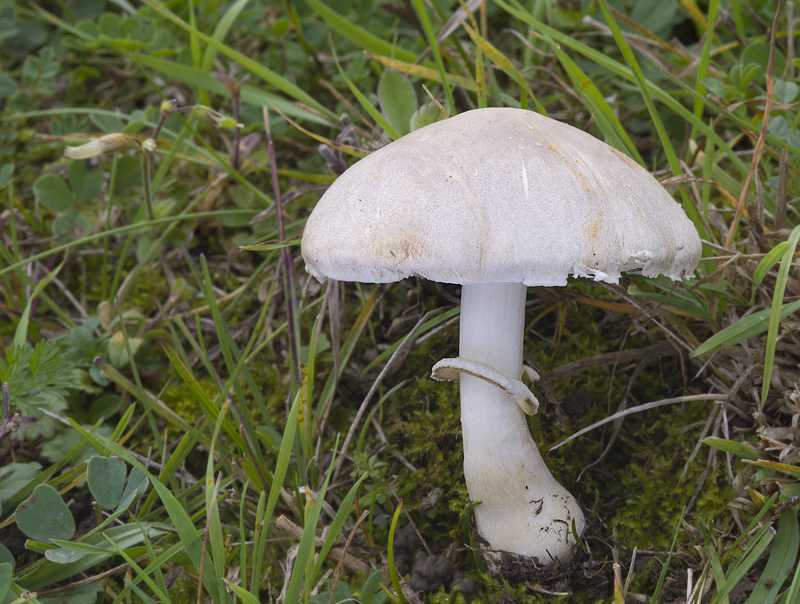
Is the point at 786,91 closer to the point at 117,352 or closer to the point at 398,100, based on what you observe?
the point at 398,100

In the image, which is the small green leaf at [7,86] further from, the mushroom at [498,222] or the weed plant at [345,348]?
the mushroom at [498,222]

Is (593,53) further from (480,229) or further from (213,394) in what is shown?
(213,394)

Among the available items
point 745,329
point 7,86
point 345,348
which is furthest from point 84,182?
point 745,329

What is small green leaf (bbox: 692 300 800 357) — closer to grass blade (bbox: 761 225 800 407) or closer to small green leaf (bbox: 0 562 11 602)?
grass blade (bbox: 761 225 800 407)

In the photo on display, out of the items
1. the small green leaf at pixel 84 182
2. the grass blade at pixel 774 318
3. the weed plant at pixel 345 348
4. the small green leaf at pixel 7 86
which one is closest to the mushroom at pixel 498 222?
the grass blade at pixel 774 318

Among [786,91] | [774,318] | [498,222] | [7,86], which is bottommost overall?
[774,318]

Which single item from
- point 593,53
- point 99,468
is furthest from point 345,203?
point 593,53
